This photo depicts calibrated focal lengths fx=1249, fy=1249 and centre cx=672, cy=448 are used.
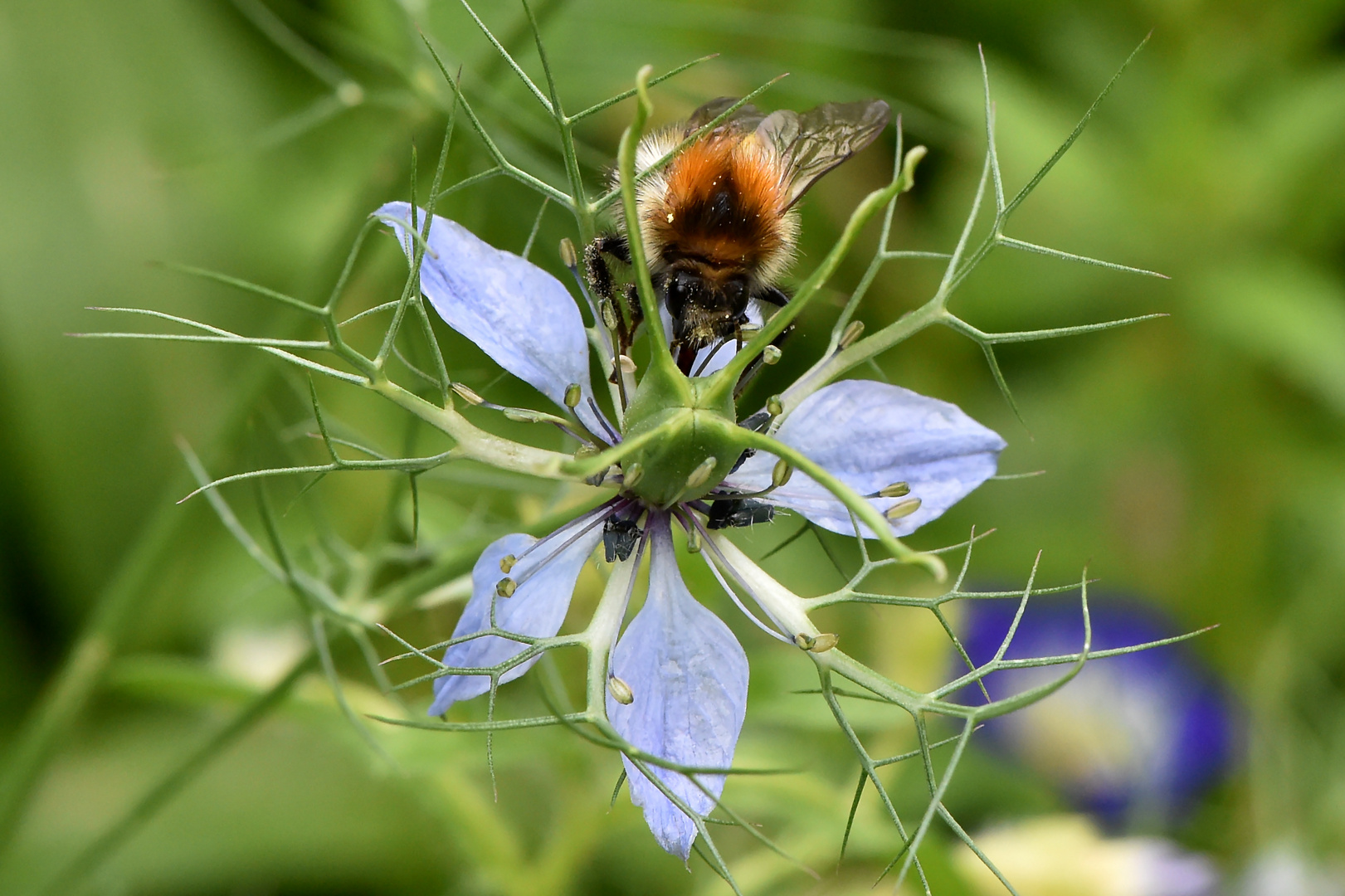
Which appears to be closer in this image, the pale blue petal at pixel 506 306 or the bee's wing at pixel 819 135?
the pale blue petal at pixel 506 306

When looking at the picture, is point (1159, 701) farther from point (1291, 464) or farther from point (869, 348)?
point (869, 348)

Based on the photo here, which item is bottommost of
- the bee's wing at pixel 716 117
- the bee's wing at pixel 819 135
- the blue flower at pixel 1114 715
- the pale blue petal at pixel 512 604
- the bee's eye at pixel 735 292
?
the blue flower at pixel 1114 715

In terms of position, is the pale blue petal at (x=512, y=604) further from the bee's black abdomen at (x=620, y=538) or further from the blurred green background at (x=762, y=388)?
the blurred green background at (x=762, y=388)

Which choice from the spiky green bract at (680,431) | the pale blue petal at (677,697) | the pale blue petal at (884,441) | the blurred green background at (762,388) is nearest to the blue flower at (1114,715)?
the blurred green background at (762,388)

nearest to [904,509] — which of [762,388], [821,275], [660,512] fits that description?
[660,512]

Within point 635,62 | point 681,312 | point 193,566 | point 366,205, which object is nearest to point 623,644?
point 681,312
